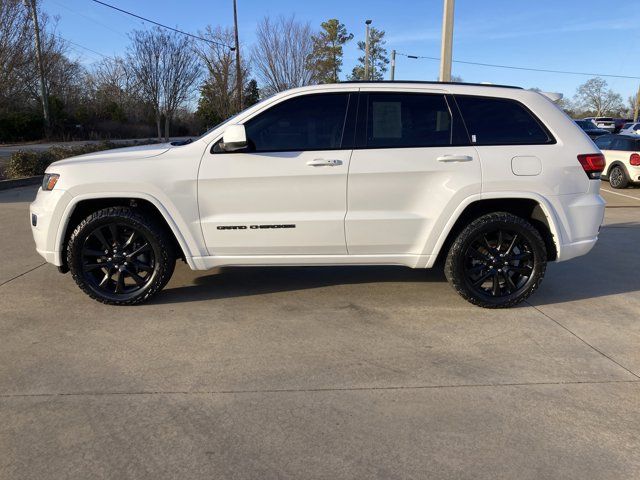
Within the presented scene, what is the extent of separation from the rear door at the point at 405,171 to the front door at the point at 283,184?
0.46ft

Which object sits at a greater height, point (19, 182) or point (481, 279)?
point (19, 182)

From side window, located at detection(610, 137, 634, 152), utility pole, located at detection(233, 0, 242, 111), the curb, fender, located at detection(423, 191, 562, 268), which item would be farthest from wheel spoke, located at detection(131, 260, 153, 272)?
utility pole, located at detection(233, 0, 242, 111)

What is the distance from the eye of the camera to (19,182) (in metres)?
11.9

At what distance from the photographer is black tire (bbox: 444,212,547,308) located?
4.32 metres

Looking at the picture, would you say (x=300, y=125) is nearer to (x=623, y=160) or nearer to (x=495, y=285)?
(x=495, y=285)

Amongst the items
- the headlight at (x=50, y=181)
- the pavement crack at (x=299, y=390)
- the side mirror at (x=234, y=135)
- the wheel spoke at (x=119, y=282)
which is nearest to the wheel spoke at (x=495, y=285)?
the pavement crack at (x=299, y=390)

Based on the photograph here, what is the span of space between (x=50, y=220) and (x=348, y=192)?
2.58 meters

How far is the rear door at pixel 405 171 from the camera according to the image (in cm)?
419

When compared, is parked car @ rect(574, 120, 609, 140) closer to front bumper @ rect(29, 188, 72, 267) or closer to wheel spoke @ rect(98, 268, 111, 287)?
wheel spoke @ rect(98, 268, 111, 287)

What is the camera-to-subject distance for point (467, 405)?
2.92 meters

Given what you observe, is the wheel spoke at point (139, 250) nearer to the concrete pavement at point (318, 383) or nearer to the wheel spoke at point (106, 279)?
the wheel spoke at point (106, 279)

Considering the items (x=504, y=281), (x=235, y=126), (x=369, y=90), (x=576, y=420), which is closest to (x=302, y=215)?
(x=235, y=126)

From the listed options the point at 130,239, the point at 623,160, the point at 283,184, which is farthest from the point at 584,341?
the point at 623,160

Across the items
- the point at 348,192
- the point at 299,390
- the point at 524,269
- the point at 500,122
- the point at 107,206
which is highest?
the point at 500,122
